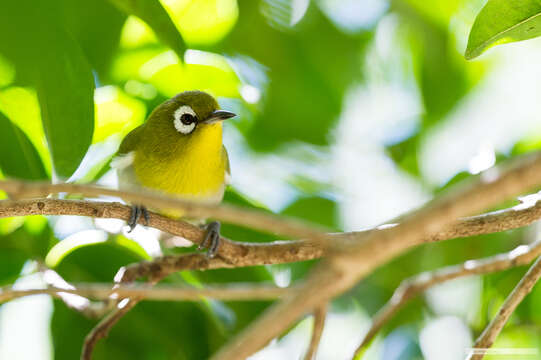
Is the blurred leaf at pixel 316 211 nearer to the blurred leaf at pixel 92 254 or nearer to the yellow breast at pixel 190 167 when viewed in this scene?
the yellow breast at pixel 190 167

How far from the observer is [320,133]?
2803mm

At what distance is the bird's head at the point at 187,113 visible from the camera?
268 cm

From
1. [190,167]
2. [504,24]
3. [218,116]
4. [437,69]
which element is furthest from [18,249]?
[437,69]

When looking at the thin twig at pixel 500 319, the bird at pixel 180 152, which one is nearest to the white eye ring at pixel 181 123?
the bird at pixel 180 152

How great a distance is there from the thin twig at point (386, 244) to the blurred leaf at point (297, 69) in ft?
6.86

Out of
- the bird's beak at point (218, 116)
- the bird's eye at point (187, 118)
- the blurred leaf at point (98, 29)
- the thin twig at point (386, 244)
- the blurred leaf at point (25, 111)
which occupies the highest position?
the blurred leaf at point (98, 29)

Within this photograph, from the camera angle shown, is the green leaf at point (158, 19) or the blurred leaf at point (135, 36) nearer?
the green leaf at point (158, 19)

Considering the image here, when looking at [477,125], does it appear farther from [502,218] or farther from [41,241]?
[41,241]

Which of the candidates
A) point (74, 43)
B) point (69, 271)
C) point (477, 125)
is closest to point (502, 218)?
point (74, 43)

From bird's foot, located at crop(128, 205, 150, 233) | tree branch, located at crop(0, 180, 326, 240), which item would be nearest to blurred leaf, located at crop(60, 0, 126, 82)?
bird's foot, located at crop(128, 205, 150, 233)

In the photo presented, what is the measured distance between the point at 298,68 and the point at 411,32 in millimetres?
645

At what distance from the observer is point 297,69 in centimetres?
287

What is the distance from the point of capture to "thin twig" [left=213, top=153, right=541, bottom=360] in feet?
2.03

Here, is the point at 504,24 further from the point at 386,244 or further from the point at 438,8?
the point at 438,8
